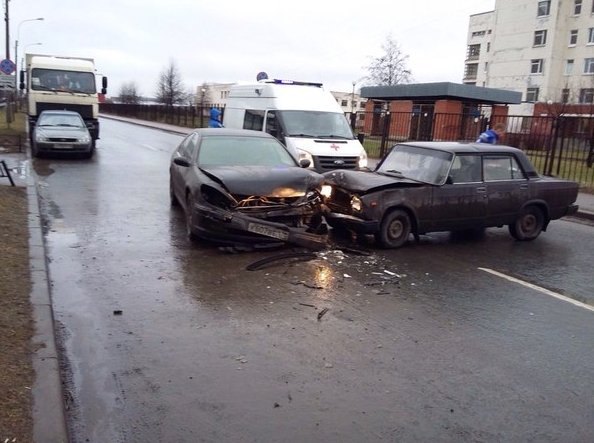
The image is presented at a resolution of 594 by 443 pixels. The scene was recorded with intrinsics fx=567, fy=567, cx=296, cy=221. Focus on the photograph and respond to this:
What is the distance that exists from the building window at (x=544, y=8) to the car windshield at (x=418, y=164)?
204 feet

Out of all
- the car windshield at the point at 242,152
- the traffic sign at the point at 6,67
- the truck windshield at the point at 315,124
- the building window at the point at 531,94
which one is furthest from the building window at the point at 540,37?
the car windshield at the point at 242,152

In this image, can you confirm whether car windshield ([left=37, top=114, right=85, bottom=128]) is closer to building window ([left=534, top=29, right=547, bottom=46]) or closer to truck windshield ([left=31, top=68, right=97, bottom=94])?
truck windshield ([left=31, top=68, right=97, bottom=94])

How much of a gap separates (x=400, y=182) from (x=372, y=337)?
360 centimetres

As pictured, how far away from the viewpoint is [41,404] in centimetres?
334

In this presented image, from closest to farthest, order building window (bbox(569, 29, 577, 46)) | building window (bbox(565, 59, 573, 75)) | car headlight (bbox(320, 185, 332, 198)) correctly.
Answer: car headlight (bbox(320, 185, 332, 198)), building window (bbox(569, 29, 577, 46)), building window (bbox(565, 59, 573, 75))

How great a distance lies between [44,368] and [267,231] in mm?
3927

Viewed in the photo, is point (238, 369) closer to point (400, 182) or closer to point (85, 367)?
point (85, 367)

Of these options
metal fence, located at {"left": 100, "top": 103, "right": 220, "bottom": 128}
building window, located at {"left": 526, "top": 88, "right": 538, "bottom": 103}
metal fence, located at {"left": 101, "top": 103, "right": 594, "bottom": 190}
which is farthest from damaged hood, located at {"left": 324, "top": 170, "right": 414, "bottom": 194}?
building window, located at {"left": 526, "top": 88, "right": 538, "bottom": 103}

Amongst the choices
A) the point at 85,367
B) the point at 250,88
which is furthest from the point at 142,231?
the point at 250,88

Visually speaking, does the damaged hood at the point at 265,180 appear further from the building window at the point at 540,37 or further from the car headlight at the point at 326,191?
the building window at the point at 540,37

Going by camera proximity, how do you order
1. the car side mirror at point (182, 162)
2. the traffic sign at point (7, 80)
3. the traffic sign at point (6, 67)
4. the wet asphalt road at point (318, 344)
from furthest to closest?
1. the traffic sign at point (7, 80)
2. the traffic sign at point (6, 67)
3. the car side mirror at point (182, 162)
4. the wet asphalt road at point (318, 344)

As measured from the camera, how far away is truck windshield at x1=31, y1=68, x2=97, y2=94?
68.7 feet

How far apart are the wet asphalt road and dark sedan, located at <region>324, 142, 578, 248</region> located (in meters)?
0.48

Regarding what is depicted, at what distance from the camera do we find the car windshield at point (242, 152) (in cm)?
871
